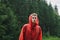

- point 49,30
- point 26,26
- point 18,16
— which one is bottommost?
point 49,30

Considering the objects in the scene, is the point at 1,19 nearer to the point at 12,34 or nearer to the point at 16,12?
the point at 12,34

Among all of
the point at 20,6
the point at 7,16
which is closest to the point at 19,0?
the point at 20,6

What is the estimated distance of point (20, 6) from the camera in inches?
1494

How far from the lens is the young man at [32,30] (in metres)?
4.29

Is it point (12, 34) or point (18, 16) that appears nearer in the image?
point (12, 34)

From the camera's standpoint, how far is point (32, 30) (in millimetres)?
4301

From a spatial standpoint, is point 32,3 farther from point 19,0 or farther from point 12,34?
point 12,34

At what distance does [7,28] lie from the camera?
30.6m

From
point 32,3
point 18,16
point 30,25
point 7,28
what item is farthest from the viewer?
point 32,3

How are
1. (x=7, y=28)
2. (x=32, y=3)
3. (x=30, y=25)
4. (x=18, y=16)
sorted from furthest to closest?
(x=32, y=3) < (x=18, y=16) < (x=7, y=28) < (x=30, y=25)

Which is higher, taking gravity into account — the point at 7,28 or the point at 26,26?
the point at 26,26

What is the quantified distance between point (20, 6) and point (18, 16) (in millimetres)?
1138

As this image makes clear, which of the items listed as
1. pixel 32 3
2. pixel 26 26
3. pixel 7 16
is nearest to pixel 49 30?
pixel 32 3

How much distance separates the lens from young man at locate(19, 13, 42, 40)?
4.29 metres
